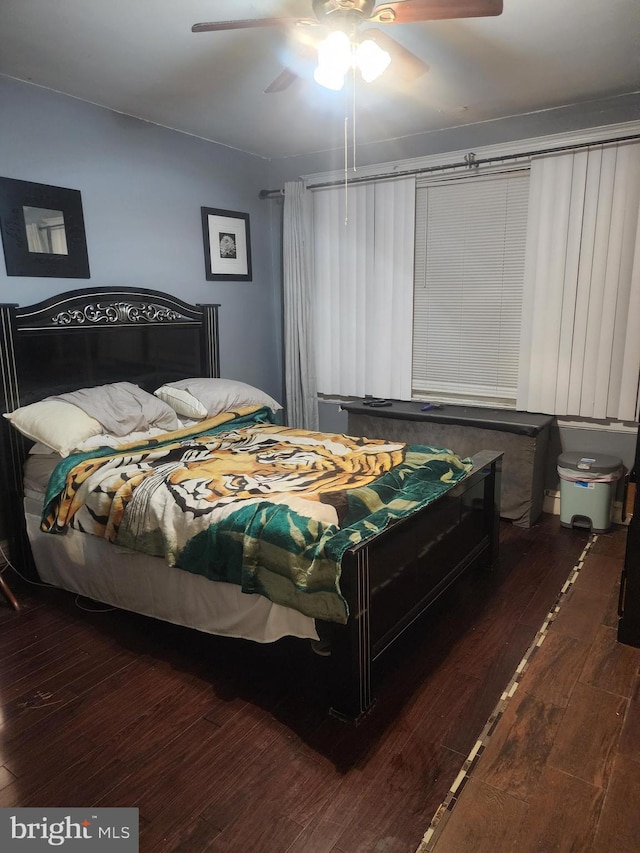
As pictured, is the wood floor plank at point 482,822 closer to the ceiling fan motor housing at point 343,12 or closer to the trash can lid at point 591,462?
the trash can lid at point 591,462

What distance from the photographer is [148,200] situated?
3570 millimetres

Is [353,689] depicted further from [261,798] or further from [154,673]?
[154,673]

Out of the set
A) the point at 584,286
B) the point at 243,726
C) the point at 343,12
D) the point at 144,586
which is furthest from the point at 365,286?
the point at 243,726

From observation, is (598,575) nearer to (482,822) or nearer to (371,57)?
(482,822)

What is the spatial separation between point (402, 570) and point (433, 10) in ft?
6.28

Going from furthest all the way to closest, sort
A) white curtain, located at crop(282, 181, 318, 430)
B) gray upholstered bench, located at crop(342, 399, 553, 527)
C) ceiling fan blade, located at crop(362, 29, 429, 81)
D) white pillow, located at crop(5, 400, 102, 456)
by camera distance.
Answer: white curtain, located at crop(282, 181, 318, 430), gray upholstered bench, located at crop(342, 399, 553, 527), white pillow, located at crop(5, 400, 102, 456), ceiling fan blade, located at crop(362, 29, 429, 81)

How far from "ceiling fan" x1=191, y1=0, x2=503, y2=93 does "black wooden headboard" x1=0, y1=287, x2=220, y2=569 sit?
1.68m

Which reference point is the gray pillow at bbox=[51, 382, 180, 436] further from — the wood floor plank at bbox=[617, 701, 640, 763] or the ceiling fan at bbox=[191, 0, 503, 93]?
the wood floor plank at bbox=[617, 701, 640, 763]

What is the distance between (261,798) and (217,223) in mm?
3560

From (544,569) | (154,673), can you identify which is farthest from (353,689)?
(544,569)

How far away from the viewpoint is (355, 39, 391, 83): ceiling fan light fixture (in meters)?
1.98

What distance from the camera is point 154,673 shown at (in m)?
2.21

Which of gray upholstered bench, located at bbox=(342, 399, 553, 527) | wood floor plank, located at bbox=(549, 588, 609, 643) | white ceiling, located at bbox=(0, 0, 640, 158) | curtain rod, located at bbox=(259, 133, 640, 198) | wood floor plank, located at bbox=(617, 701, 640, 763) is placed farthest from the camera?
gray upholstered bench, located at bbox=(342, 399, 553, 527)

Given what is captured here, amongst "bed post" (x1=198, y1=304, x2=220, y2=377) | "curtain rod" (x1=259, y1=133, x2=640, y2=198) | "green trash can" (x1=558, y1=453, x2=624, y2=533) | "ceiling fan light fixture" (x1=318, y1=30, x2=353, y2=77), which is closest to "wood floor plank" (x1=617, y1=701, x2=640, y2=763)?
"green trash can" (x1=558, y1=453, x2=624, y2=533)
